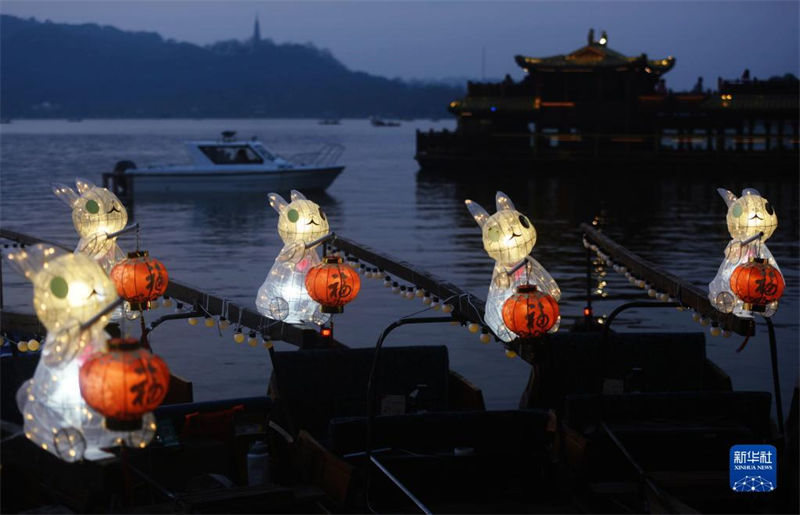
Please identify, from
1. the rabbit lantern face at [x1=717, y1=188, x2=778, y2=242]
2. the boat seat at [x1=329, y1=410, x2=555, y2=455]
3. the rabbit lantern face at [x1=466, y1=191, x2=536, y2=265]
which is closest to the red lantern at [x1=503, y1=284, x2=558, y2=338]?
the boat seat at [x1=329, y1=410, x2=555, y2=455]

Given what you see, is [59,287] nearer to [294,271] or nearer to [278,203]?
[294,271]

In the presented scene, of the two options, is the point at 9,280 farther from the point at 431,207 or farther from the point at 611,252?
the point at 431,207

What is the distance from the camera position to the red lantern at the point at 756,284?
12.2 m

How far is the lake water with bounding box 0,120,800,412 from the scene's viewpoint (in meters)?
19.0

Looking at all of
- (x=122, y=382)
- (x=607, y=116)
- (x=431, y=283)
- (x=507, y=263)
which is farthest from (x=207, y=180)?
(x=122, y=382)

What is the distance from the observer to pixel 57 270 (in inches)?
302

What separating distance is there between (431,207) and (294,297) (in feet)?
123

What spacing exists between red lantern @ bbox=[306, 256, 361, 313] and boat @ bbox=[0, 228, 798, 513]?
29.8 inches

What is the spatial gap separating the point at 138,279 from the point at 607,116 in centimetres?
5316

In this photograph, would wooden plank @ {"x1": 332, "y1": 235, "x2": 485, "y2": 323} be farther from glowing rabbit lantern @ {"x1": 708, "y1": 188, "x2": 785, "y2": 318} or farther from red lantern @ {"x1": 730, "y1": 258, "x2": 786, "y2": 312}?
red lantern @ {"x1": 730, "y1": 258, "x2": 786, "y2": 312}

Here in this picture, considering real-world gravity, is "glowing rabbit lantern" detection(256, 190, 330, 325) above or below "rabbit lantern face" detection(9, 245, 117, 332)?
below

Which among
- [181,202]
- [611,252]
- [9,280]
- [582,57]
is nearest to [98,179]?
[181,202]

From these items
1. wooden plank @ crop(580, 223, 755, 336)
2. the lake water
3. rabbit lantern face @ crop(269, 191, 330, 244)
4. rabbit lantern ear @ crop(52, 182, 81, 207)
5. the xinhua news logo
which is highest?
Answer: rabbit lantern ear @ crop(52, 182, 81, 207)

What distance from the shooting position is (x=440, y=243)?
122 feet
